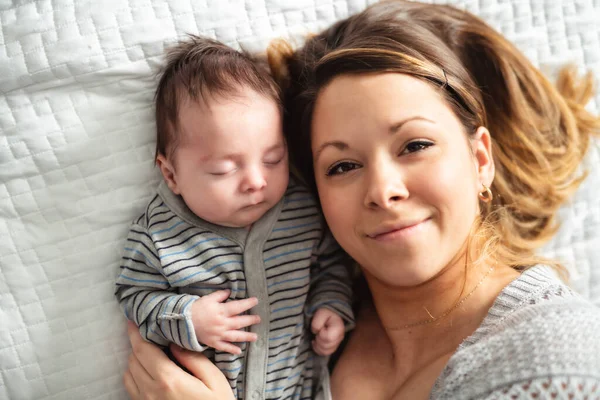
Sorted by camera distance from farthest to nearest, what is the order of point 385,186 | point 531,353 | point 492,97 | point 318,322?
point 492,97 → point 318,322 → point 385,186 → point 531,353

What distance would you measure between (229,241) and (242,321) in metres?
0.19

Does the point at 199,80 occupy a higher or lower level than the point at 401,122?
higher

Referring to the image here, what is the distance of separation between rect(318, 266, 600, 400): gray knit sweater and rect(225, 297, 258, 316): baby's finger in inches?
17.4

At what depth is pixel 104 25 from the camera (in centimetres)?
138

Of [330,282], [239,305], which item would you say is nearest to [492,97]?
[330,282]

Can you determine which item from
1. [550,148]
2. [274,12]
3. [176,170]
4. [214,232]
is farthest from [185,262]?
[550,148]

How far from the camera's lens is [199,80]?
1235 mm

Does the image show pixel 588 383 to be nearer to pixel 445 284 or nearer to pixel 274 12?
pixel 445 284

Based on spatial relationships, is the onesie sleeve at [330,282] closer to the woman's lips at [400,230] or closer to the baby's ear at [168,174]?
the woman's lips at [400,230]

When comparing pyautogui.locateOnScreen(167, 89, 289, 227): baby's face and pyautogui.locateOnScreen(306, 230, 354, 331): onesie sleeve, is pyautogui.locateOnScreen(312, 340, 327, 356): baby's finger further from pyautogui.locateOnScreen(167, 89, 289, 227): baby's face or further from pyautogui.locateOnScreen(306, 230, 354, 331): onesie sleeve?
pyautogui.locateOnScreen(167, 89, 289, 227): baby's face

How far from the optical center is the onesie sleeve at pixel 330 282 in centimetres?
141

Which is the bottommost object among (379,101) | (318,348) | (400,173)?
(318,348)

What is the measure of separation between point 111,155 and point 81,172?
8cm

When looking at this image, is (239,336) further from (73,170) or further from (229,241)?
(73,170)
